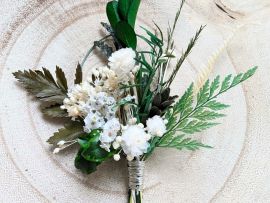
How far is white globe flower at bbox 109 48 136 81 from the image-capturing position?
2.80ft

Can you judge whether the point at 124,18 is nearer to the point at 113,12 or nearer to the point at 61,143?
the point at 113,12

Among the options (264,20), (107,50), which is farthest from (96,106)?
(264,20)

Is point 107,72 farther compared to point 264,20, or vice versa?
point 264,20

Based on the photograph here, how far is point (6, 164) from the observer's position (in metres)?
0.85

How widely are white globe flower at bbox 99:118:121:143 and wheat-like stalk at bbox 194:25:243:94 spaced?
21 cm

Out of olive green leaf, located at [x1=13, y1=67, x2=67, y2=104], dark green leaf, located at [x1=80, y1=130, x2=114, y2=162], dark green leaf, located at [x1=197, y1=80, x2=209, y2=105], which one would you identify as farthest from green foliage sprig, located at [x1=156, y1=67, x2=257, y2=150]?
olive green leaf, located at [x1=13, y1=67, x2=67, y2=104]

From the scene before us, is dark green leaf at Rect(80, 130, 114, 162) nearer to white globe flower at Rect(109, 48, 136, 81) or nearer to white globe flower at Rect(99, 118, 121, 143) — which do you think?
white globe flower at Rect(99, 118, 121, 143)

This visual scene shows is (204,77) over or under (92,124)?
over

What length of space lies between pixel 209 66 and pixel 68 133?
32 centimetres

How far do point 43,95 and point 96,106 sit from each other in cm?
11

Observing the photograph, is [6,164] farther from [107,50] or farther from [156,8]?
[156,8]

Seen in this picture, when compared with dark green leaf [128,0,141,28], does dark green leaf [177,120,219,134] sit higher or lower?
lower

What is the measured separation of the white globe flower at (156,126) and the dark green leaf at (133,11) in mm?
214

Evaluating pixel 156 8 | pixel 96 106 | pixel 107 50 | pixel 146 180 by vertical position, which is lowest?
pixel 146 180
